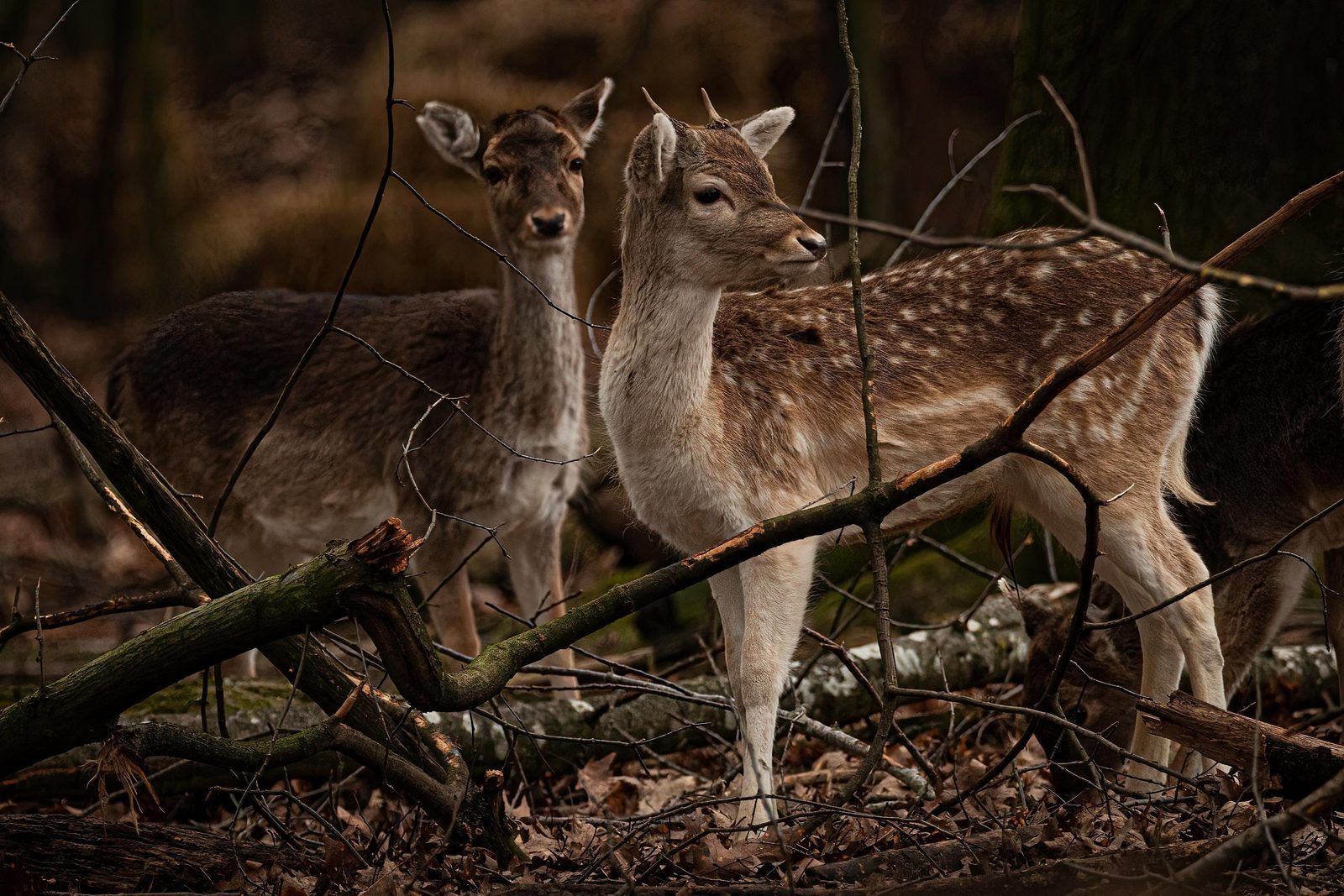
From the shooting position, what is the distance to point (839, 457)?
18.1ft

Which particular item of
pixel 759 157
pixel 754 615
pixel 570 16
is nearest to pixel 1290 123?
pixel 759 157

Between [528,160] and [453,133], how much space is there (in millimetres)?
587

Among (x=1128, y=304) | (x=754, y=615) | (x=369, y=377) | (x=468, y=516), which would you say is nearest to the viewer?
(x=754, y=615)

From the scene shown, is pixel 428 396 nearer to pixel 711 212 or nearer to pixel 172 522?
pixel 711 212

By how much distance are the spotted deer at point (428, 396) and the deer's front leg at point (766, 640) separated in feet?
7.40

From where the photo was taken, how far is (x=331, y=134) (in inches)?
498

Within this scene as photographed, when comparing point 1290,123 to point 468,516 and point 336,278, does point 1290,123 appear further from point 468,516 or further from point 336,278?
point 336,278

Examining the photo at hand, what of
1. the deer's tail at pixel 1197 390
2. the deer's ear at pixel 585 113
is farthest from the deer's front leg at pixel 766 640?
the deer's ear at pixel 585 113

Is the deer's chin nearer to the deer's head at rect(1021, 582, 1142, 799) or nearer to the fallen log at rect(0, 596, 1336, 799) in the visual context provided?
the fallen log at rect(0, 596, 1336, 799)

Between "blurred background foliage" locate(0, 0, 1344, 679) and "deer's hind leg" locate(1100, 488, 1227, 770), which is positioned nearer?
"deer's hind leg" locate(1100, 488, 1227, 770)

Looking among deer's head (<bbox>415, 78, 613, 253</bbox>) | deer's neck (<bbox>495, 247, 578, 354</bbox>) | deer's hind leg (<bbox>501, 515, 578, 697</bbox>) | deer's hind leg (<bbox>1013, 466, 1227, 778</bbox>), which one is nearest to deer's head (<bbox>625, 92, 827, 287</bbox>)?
deer's hind leg (<bbox>1013, 466, 1227, 778</bbox>)

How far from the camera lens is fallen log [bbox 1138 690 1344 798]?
342 cm

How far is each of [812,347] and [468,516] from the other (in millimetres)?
2281

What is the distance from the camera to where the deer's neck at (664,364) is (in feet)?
17.1
